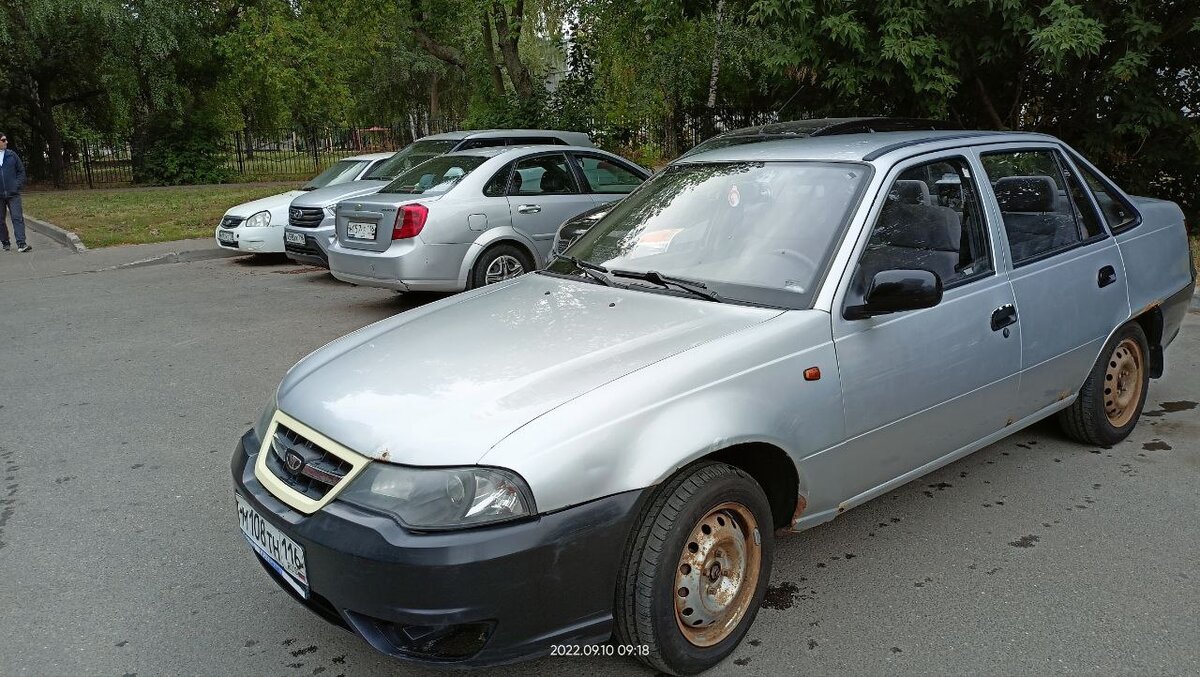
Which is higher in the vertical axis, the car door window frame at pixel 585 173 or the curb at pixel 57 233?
the car door window frame at pixel 585 173

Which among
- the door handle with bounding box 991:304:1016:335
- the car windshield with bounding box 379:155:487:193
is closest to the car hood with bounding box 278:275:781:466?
the door handle with bounding box 991:304:1016:335

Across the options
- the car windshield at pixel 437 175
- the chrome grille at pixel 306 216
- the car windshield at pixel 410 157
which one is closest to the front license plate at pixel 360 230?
the car windshield at pixel 437 175

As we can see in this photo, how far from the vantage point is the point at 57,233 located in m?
16.3

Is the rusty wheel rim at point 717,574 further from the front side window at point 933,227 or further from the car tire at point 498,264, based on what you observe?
the car tire at point 498,264

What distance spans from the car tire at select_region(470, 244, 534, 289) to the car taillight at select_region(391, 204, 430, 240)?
66cm

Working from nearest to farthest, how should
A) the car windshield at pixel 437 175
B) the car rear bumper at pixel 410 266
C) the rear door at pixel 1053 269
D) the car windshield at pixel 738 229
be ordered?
the car windshield at pixel 738 229
the rear door at pixel 1053 269
the car rear bumper at pixel 410 266
the car windshield at pixel 437 175

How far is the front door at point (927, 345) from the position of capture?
335 cm

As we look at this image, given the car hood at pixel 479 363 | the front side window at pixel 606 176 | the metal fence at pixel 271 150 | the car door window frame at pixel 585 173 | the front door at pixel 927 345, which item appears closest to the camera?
the car hood at pixel 479 363

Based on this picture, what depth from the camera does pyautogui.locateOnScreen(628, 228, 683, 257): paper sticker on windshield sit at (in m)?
3.97

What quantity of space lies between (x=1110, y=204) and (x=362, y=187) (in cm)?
920

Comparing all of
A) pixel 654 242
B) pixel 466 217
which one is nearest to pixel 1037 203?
pixel 654 242

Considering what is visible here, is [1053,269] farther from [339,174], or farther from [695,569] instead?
[339,174]

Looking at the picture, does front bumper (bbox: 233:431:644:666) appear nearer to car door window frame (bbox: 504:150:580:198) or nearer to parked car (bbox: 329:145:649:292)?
parked car (bbox: 329:145:649:292)

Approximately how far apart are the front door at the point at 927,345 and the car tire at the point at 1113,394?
91 cm
